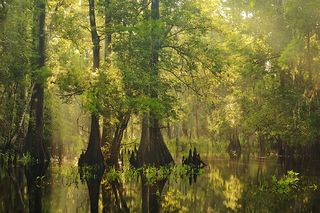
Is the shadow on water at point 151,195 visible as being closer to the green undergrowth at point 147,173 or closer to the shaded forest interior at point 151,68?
the shaded forest interior at point 151,68

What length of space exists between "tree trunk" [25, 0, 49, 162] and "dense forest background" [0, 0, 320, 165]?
0.06 meters

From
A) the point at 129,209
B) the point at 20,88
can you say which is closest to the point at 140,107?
the point at 129,209

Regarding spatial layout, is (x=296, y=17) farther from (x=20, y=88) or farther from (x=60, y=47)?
(x=20, y=88)

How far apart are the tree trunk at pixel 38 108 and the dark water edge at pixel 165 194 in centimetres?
458

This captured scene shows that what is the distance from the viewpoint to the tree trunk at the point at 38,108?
25078 mm

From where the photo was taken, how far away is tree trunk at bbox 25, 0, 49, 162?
2508 cm

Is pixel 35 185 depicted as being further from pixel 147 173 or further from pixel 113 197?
pixel 147 173

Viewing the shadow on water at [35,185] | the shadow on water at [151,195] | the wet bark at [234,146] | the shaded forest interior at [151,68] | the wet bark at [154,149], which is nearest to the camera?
the shadow on water at [35,185]

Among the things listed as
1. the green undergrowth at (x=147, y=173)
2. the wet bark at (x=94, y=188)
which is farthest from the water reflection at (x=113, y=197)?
the green undergrowth at (x=147, y=173)

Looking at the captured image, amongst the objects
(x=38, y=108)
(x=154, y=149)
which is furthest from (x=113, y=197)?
(x=38, y=108)

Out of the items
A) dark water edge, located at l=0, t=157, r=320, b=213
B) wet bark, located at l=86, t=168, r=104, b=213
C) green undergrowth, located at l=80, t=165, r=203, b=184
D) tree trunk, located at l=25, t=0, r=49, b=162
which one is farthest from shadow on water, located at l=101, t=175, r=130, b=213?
tree trunk, located at l=25, t=0, r=49, b=162

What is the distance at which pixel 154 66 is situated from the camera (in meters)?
20.9

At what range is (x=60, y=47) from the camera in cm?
2900

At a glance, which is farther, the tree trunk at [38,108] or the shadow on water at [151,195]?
the tree trunk at [38,108]
